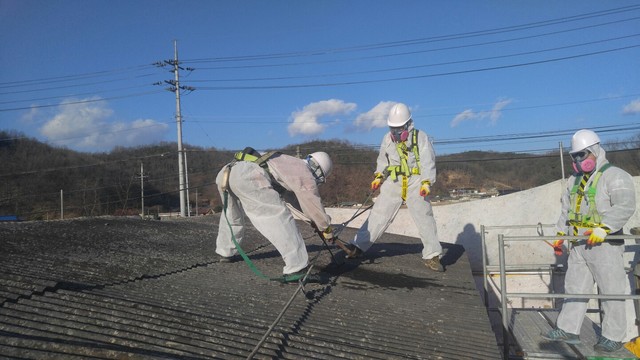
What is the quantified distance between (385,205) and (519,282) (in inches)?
233

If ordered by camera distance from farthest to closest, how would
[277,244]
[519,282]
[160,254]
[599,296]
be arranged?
[519,282] → [160,254] → [277,244] → [599,296]

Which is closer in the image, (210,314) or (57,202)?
(210,314)

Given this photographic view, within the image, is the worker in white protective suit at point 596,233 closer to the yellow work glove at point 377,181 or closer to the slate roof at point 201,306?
the slate roof at point 201,306

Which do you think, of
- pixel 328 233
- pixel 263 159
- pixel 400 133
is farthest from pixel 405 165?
pixel 263 159

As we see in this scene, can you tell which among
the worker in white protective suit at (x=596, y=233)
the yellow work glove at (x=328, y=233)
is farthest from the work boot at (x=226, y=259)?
the worker in white protective suit at (x=596, y=233)

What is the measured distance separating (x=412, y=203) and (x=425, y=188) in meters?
0.34

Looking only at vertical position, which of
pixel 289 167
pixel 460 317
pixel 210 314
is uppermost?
pixel 289 167

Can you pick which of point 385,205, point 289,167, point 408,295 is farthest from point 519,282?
point 289,167

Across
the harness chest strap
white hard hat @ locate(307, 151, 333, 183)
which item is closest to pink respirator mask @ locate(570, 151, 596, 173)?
white hard hat @ locate(307, 151, 333, 183)

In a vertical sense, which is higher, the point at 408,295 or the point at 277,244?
the point at 277,244

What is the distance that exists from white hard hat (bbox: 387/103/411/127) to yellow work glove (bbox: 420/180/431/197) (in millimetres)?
798

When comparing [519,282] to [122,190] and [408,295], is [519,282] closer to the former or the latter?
[408,295]

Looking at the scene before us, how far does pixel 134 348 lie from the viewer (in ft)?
7.40

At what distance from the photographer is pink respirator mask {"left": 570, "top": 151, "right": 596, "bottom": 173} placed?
499cm
